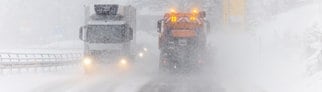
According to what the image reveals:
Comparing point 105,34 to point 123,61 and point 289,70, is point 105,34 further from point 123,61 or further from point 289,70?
point 289,70

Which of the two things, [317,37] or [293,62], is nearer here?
[317,37]

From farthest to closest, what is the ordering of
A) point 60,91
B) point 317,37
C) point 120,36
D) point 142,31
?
point 142,31 < point 120,36 < point 317,37 < point 60,91

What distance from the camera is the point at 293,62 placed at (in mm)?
25344

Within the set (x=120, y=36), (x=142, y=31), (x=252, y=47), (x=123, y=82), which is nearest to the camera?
(x=123, y=82)

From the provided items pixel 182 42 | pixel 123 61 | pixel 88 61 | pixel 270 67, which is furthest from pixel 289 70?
pixel 88 61

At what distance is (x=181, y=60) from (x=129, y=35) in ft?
8.65

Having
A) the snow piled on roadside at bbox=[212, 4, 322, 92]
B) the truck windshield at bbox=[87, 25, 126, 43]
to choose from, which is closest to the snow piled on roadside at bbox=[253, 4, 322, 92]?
the snow piled on roadside at bbox=[212, 4, 322, 92]

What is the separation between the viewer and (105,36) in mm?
28641

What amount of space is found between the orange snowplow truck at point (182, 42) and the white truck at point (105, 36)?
69.6 inches

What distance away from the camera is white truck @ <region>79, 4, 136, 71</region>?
28484 mm

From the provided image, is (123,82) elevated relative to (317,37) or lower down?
lower down

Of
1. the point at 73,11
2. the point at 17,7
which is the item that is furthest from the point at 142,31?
the point at 17,7

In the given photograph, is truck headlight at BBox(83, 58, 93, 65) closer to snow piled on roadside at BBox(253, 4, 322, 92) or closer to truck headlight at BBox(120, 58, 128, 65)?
truck headlight at BBox(120, 58, 128, 65)

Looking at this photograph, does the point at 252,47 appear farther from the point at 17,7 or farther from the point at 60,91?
the point at 17,7
